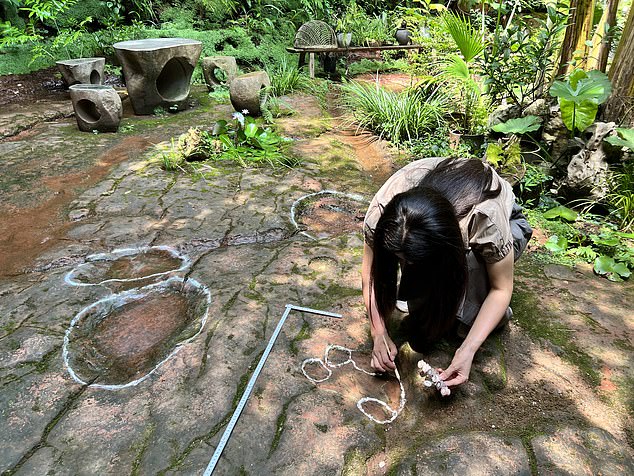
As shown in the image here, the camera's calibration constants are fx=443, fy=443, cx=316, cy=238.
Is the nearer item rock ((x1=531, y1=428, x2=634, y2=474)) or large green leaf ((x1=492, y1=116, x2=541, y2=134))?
rock ((x1=531, y1=428, x2=634, y2=474))

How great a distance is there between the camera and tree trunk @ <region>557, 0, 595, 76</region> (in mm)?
3475

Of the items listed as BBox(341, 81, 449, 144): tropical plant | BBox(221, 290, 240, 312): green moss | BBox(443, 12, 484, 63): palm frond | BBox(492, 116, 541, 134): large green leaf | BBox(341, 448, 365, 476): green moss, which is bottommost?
BBox(341, 448, 365, 476): green moss

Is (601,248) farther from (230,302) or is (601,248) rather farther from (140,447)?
(140,447)

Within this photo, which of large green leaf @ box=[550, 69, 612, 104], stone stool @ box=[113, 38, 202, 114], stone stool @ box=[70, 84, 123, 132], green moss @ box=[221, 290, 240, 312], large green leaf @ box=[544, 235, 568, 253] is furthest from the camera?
stone stool @ box=[113, 38, 202, 114]

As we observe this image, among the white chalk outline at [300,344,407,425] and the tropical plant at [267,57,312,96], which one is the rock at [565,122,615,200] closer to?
the white chalk outline at [300,344,407,425]

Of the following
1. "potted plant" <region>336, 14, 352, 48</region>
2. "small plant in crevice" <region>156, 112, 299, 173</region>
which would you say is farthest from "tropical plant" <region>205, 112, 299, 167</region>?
"potted plant" <region>336, 14, 352, 48</region>

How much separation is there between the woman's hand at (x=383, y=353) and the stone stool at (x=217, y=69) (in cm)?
544

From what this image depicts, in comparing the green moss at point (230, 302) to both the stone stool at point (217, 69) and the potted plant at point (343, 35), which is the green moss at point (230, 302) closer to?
the stone stool at point (217, 69)

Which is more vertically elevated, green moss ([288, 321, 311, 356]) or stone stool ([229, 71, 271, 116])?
stone stool ([229, 71, 271, 116])

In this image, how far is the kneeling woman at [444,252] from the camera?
127 cm

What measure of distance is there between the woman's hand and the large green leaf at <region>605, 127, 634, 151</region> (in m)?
2.31

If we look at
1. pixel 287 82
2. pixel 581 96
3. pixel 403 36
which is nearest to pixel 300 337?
pixel 581 96

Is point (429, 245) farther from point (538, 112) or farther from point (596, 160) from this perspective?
point (538, 112)

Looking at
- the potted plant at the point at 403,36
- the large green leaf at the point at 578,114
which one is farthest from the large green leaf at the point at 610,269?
the potted plant at the point at 403,36
